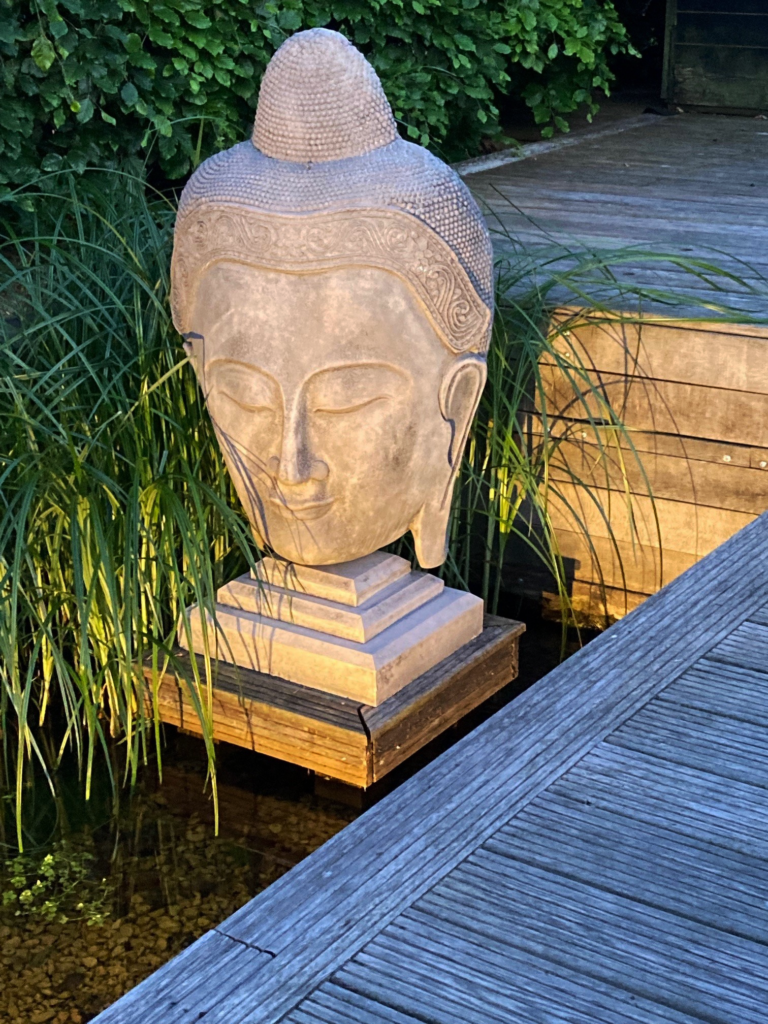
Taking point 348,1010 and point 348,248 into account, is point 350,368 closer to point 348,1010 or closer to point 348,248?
point 348,248

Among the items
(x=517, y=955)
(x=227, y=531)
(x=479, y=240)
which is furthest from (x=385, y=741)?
(x=517, y=955)

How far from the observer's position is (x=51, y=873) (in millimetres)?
2533

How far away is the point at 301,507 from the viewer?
8.53ft

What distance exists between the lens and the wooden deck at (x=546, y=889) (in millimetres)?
1443

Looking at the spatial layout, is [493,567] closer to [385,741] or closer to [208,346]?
[385,741]

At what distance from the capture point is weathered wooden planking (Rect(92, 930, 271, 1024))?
1418 mm

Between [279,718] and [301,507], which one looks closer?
[301,507]

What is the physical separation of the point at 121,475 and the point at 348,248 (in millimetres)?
826

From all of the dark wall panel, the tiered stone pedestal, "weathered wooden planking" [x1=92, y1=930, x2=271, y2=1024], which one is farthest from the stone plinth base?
the dark wall panel

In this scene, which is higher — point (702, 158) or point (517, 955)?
point (702, 158)

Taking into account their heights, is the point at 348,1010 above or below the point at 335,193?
below

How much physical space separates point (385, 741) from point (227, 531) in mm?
639

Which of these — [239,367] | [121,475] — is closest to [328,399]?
[239,367]

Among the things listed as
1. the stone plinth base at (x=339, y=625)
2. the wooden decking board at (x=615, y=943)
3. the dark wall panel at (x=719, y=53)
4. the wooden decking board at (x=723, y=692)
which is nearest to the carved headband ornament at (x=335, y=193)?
the stone plinth base at (x=339, y=625)
